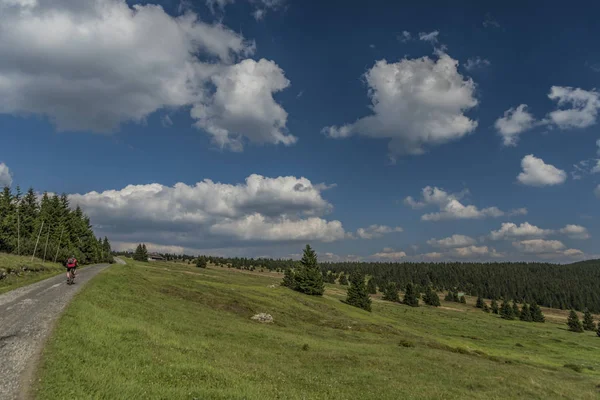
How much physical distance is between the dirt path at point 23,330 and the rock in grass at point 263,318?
84.7 feet

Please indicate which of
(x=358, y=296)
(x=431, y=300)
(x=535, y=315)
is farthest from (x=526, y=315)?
(x=358, y=296)

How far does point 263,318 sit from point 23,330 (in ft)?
119

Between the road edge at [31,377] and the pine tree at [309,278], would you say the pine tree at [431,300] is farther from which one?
the road edge at [31,377]

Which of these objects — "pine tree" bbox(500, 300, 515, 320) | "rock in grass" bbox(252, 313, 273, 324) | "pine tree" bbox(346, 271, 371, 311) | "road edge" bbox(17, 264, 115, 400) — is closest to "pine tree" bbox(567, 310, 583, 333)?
"pine tree" bbox(500, 300, 515, 320)

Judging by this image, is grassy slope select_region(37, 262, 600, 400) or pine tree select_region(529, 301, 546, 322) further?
pine tree select_region(529, 301, 546, 322)

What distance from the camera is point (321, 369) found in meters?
26.9

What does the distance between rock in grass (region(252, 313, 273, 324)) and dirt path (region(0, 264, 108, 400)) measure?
25825 mm

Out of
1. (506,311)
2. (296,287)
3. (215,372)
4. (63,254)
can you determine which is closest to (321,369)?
(215,372)

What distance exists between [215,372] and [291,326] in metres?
35.1

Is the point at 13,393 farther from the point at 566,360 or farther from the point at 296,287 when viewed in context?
the point at 296,287

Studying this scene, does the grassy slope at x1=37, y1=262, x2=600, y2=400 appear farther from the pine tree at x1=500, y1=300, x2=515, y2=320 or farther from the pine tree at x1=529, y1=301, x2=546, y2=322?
the pine tree at x1=529, y1=301, x2=546, y2=322

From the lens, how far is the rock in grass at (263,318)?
5119 centimetres

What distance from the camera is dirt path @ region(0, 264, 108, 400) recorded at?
12602 mm

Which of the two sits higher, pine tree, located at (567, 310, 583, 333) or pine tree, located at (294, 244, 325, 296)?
pine tree, located at (294, 244, 325, 296)
